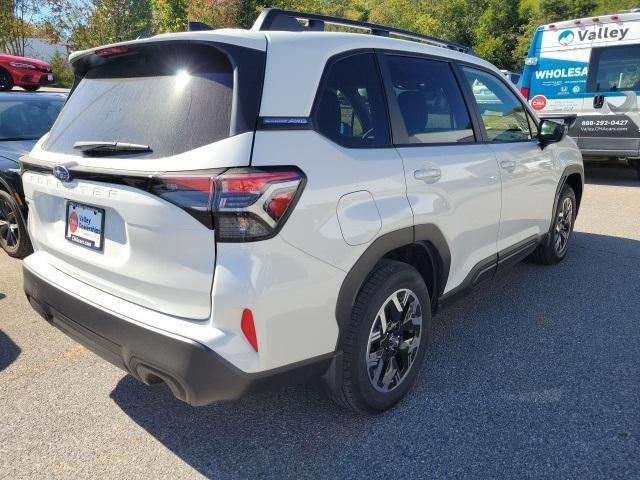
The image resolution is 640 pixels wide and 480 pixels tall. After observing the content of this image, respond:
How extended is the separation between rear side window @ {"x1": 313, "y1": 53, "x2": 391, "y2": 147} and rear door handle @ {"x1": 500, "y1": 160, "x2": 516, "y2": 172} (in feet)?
3.84

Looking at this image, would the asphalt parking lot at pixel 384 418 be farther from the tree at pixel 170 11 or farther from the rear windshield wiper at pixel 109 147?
the tree at pixel 170 11

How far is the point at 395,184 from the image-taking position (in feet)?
7.86

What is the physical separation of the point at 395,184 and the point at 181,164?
0.99 metres

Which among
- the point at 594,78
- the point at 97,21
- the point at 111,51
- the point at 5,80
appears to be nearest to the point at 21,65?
the point at 5,80

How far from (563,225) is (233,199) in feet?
13.0

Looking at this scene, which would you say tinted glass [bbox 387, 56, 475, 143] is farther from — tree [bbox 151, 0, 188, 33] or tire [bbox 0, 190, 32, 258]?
tree [bbox 151, 0, 188, 33]

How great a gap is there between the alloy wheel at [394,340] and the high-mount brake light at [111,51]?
1.65 meters

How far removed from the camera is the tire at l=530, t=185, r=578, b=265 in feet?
15.0

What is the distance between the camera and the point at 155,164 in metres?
1.95

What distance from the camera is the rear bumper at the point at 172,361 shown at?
1887mm

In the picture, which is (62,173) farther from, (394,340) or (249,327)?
(394,340)

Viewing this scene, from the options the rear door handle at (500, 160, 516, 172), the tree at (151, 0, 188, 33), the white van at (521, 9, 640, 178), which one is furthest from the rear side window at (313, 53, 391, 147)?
the tree at (151, 0, 188, 33)

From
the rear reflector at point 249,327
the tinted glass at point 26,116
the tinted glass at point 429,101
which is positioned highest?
the tinted glass at point 429,101

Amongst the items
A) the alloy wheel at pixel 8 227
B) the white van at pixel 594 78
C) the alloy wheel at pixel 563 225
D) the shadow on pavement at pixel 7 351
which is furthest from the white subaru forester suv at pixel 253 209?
the white van at pixel 594 78
